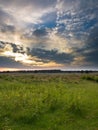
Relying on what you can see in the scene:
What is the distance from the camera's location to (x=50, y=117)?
756 inches

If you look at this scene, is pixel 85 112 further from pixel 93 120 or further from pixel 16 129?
pixel 16 129

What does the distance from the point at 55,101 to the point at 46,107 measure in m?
1.72

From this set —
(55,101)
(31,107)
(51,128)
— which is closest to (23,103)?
(31,107)

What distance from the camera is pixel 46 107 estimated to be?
2173 centimetres

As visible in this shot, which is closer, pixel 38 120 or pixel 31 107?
pixel 38 120

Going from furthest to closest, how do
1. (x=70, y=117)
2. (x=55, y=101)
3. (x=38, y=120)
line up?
(x=55, y=101) → (x=70, y=117) → (x=38, y=120)

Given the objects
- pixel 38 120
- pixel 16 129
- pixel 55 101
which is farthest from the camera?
pixel 55 101

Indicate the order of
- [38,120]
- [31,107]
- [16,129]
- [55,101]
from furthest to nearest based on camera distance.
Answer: [55,101], [31,107], [38,120], [16,129]

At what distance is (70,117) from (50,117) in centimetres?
148

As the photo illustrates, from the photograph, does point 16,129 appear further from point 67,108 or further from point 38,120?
point 67,108

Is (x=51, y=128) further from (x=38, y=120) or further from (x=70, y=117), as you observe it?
(x=70, y=117)

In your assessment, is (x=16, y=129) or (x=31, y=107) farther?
(x=31, y=107)

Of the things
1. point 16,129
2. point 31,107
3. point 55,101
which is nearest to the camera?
point 16,129

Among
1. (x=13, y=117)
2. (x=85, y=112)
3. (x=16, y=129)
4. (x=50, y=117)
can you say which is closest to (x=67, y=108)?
(x=85, y=112)
